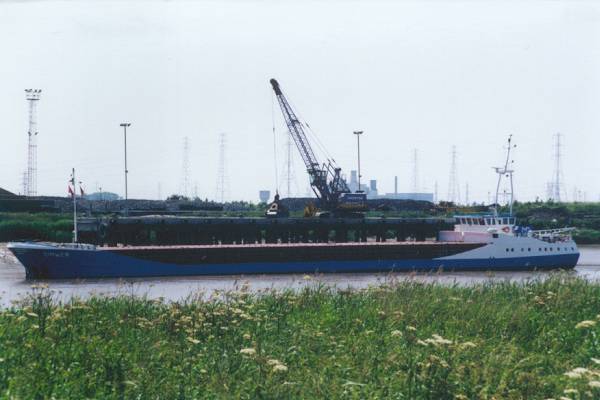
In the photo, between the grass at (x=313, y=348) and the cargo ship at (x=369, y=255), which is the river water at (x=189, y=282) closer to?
the cargo ship at (x=369, y=255)

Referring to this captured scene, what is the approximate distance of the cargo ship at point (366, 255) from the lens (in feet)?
179

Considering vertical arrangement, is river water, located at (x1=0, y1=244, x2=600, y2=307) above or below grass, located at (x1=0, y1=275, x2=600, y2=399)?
below

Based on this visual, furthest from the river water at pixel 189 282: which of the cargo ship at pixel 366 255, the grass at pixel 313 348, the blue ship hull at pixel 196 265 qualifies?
the grass at pixel 313 348

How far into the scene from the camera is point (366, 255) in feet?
198

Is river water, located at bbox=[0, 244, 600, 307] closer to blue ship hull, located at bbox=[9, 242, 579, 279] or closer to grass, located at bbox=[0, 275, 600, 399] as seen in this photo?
blue ship hull, located at bbox=[9, 242, 579, 279]

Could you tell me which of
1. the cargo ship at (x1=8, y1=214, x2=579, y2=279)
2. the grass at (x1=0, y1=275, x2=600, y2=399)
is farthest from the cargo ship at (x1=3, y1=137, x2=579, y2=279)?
the grass at (x1=0, y1=275, x2=600, y2=399)

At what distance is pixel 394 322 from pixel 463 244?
44.4m

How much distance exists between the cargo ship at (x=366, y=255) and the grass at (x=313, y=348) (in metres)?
33.7

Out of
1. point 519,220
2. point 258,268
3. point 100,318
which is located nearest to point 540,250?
point 258,268

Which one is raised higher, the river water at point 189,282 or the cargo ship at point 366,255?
the cargo ship at point 366,255

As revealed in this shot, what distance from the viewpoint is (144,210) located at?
100m

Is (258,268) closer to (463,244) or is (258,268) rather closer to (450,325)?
(463,244)

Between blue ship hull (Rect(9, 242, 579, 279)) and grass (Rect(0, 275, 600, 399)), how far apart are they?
1180 inches

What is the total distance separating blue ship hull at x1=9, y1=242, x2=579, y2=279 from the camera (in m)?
50.9
